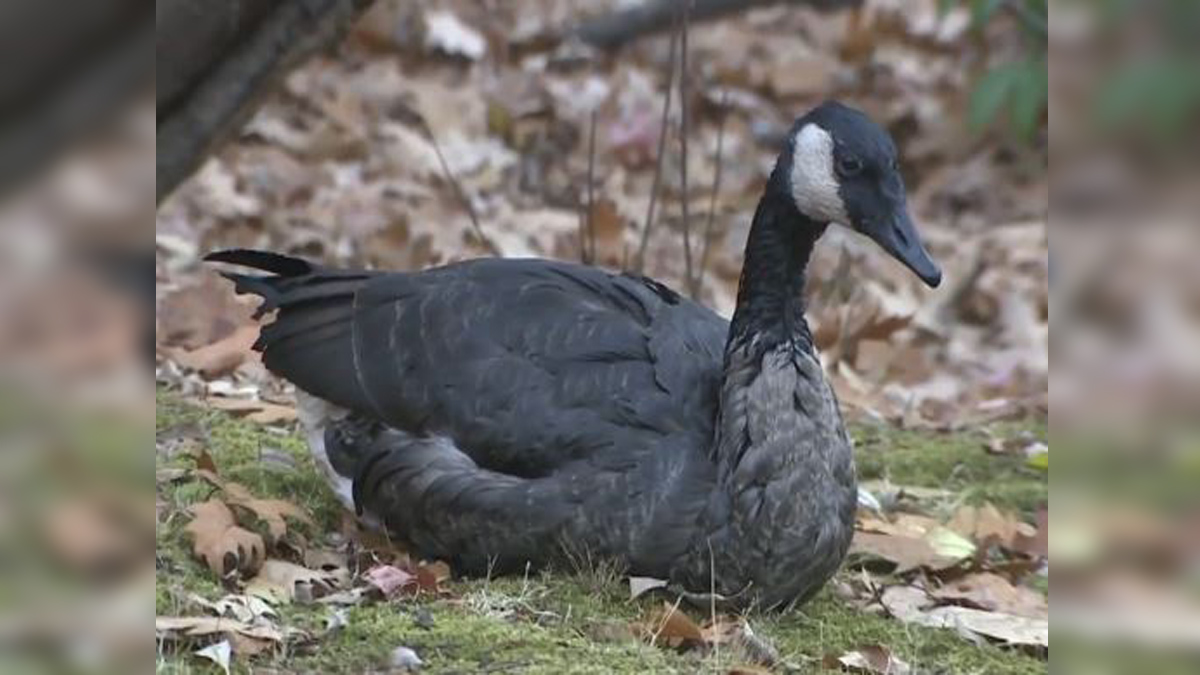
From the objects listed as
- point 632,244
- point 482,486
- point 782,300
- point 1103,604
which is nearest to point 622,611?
point 482,486

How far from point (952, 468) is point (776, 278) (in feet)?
4.87

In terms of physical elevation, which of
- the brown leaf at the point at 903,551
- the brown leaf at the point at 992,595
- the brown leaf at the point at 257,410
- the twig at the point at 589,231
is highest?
the twig at the point at 589,231

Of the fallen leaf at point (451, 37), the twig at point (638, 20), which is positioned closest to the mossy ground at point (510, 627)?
the fallen leaf at point (451, 37)

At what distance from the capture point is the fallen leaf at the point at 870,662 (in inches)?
146

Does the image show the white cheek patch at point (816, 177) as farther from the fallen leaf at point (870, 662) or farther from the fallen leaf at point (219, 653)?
the fallen leaf at point (219, 653)

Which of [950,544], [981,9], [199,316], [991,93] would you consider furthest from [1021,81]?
[199,316]

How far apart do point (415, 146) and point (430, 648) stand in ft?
19.3

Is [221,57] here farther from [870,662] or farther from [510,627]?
[870,662]

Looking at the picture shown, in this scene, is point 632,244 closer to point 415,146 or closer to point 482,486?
point 415,146

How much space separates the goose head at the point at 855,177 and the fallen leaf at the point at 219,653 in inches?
61.8

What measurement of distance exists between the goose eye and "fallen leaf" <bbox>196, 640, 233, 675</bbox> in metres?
1.63

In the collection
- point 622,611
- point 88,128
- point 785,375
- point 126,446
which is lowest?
point 622,611

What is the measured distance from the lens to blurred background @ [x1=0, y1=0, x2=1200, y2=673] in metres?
1.11

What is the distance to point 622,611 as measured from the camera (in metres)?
3.91
